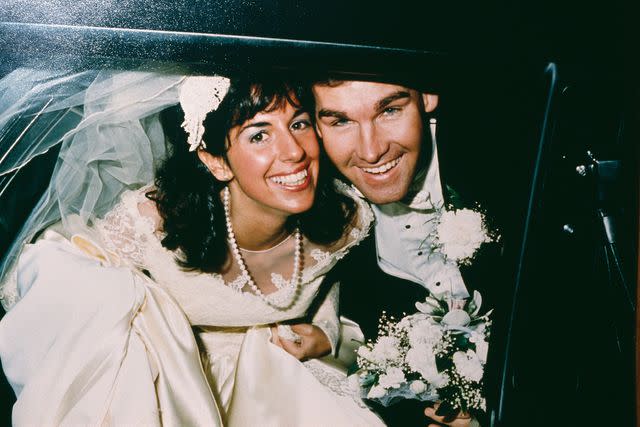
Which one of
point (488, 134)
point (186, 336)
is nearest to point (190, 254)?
point (186, 336)

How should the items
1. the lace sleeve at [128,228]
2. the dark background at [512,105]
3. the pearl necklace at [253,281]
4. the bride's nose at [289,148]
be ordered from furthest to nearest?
the pearl necklace at [253,281] < the lace sleeve at [128,228] < the bride's nose at [289,148] < the dark background at [512,105]

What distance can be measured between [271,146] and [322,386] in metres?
0.61

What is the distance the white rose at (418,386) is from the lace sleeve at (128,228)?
0.64m

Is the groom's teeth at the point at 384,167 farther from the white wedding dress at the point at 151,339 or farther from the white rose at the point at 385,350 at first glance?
the white rose at the point at 385,350

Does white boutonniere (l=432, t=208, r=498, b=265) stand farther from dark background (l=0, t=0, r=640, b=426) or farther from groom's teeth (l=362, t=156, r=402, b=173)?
groom's teeth (l=362, t=156, r=402, b=173)

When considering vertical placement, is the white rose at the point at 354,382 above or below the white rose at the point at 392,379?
below

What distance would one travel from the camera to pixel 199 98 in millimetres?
667

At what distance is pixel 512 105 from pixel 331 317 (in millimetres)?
603

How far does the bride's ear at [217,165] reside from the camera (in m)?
0.75

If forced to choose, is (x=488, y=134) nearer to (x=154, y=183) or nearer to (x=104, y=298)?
(x=154, y=183)

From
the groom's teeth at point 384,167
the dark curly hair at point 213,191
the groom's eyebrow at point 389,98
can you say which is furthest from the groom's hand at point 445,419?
the groom's eyebrow at point 389,98

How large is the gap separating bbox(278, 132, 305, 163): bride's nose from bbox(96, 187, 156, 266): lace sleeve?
302mm

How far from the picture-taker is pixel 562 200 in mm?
750

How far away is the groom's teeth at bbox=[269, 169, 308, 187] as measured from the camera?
0.78 metres
